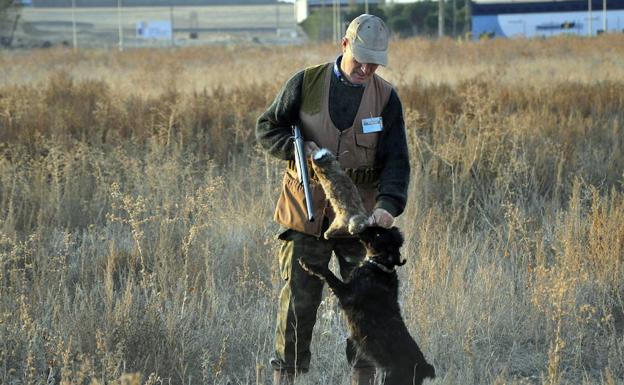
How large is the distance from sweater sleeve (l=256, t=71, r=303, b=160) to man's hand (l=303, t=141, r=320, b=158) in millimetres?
79

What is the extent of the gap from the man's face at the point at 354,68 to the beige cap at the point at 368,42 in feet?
0.14

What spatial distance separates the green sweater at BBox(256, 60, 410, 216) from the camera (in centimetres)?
378

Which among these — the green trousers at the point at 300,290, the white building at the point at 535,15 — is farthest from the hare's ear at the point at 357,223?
the white building at the point at 535,15

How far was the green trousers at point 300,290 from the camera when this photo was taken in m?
3.85

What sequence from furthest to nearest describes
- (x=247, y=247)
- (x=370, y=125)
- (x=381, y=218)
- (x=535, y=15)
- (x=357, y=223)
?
(x=535, y=15)
(x=247, y=247)
(x=370, y=125)
(x=381, y=218)
(x=357, y=223)

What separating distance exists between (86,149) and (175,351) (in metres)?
4.05


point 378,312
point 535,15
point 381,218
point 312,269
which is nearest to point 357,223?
point 381,218

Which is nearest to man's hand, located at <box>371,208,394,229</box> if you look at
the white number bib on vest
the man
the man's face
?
the man

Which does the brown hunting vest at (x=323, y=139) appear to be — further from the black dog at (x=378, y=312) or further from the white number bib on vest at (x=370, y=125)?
the black dog at (x=378, y=312)

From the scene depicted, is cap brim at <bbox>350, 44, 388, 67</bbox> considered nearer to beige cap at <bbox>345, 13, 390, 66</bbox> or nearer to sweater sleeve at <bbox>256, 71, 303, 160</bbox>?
beige cap at <bbox>345, 13, 390, 66</bbox>

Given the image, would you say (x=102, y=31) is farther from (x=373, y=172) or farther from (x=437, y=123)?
(x=373, y=172)

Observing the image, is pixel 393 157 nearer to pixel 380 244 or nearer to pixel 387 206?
pixel 387 206

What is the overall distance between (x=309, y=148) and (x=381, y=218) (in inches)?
17.2

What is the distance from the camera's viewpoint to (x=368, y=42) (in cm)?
360
